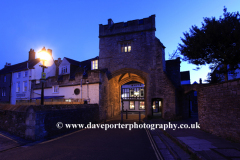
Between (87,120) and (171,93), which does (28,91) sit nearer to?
(87,120)

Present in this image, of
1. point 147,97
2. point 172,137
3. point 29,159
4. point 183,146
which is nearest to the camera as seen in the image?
point 29,159

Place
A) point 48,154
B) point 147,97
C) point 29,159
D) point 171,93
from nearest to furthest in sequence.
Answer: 1. point 29,159
2. point 48,154
3. point 171,93
4. point 147,97

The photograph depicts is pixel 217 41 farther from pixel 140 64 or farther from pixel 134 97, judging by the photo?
pixel 134 97

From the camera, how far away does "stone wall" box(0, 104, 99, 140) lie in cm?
859

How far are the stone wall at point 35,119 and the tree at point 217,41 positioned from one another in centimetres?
1194

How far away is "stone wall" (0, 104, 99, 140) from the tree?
11936mm

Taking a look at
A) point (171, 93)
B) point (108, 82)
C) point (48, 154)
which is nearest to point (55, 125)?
point (48, 154)

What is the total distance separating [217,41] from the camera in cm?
1206

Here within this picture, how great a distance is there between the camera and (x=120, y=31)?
818 inches

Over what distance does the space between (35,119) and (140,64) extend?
1386 centimetres

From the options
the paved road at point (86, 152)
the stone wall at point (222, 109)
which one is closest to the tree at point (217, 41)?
the stone wall at point (222, 109)

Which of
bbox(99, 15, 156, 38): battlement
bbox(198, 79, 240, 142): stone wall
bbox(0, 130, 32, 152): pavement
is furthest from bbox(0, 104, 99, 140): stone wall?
bbox(99, 15, 156, 38): battlement

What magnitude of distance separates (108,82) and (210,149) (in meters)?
16.0

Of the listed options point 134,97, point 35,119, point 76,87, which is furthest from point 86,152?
point 134,97
